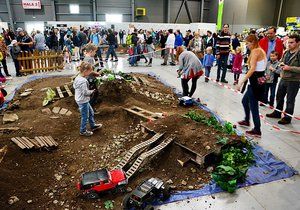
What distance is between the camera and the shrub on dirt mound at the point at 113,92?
6406mm

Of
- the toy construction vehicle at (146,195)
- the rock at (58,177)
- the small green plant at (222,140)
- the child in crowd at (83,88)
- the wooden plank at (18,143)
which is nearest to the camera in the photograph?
the toy construction vehicle at (146,195)

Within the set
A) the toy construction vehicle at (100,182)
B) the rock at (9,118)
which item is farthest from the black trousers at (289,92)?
the rock at (9,118)

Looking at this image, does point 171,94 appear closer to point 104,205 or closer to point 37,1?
point 104,205

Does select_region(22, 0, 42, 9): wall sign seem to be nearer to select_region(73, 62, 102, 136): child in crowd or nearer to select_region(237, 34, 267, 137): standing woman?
select_region(73, 62, 102, 136): child in crowd

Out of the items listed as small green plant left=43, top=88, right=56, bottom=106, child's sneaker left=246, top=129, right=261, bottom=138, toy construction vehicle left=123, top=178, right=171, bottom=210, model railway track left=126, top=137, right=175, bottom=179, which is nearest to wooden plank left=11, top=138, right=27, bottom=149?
model railway track left=126, top=137, right=175, bottom=179

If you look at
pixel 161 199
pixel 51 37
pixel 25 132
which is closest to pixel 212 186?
pixel 161 199

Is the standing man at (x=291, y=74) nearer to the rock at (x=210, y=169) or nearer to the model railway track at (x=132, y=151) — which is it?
the rock at (x=210, y=169)

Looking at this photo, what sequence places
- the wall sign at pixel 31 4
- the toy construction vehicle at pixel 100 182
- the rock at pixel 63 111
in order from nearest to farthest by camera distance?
the toy construction vehicle at pixel 100 182 < the rock at pixel 63 111 < the wall sign at pixel 31 4

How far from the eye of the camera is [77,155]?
4.18 metres

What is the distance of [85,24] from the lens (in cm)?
2211

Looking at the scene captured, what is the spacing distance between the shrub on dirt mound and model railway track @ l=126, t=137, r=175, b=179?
108 inches

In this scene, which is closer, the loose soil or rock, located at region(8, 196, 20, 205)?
rock, located at region(8, 196, 20, 205)

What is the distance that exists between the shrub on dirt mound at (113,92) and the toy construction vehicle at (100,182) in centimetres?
342

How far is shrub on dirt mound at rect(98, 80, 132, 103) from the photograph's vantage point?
641 centimetres
